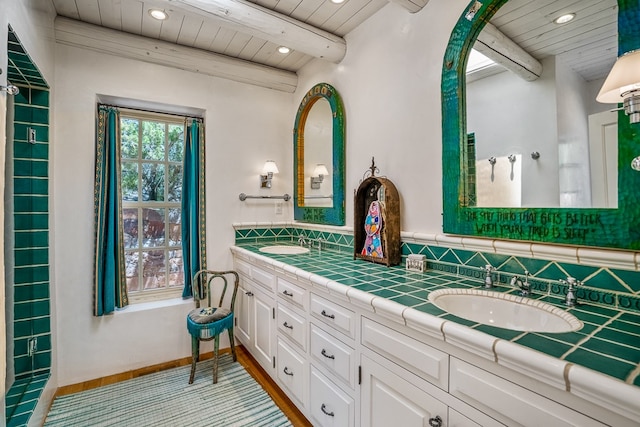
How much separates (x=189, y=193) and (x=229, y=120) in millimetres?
745

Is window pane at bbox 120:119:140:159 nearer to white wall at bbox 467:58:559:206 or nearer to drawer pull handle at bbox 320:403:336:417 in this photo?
drawer pull handle at bbox 320:403:336:417

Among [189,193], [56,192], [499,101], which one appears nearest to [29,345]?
[56,192]

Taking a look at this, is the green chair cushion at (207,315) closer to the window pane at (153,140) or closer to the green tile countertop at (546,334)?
the green tile countertop at (546,334)

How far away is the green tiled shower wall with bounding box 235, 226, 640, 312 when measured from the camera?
105 centimetres

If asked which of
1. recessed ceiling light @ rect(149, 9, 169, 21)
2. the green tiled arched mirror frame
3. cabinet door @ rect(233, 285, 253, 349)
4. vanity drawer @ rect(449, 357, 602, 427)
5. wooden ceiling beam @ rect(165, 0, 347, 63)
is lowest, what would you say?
cabinet door @ rect(233, 285, 253, 349)

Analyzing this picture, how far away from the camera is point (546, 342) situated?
0.82 metres

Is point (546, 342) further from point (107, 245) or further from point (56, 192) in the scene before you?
point (56, 192)

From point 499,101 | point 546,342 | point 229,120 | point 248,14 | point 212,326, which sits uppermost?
point 248,14

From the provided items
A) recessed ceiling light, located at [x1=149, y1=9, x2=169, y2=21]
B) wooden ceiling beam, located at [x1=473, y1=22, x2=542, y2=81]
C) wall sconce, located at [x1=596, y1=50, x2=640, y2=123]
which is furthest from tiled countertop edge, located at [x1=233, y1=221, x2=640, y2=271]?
recessed ceiling light, located at [x1=149, y1=9, x2=169, y2=21]

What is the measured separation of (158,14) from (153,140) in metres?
0.98

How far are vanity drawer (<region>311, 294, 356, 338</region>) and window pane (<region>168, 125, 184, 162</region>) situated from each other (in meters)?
1.89

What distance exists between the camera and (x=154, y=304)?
2.50m

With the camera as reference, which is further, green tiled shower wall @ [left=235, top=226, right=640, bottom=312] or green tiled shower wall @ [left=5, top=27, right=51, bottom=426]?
green tiled shower wall @ [left=5, top=27, right=51, bottom=426]

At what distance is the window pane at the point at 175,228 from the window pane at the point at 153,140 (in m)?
0.49
